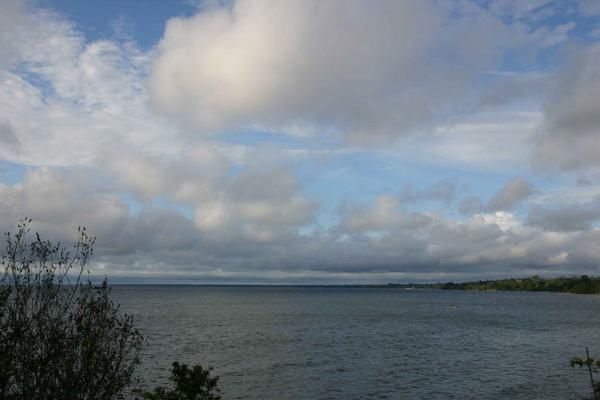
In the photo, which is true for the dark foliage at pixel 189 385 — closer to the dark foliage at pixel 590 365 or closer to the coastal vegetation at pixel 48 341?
the coastal vegetation at pixel 48 341

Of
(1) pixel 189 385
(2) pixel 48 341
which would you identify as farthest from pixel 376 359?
(2) pixel 48 341

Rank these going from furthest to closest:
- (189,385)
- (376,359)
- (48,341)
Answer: (376,359) < (189,385) < (48,341)

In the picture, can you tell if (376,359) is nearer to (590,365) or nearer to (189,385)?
(590,365)

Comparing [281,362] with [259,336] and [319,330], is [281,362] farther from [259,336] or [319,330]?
[319,330]

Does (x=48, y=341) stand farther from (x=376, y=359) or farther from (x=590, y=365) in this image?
(x=376, y=359)

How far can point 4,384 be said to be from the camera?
14.1 metres

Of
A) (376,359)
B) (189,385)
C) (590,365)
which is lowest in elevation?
(376,359)

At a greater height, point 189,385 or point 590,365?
point 590,365

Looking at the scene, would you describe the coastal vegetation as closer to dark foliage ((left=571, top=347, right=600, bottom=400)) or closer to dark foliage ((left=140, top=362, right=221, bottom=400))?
dark foliage ((left=140, top=362, right=221, bottom=400))

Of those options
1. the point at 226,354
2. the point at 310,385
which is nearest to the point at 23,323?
the point at 310,385

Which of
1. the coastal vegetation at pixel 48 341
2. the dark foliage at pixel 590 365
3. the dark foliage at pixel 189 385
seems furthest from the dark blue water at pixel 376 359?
the coastal vegetation at pixel 48 341

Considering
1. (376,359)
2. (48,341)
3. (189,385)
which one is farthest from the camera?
(376,359)

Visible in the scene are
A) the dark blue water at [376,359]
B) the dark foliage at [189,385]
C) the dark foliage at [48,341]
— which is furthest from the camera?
the dark blue water at [376,359]

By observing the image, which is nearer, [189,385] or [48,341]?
[48,341]
